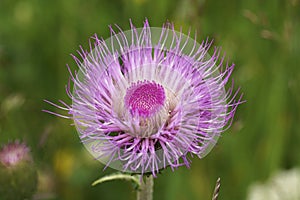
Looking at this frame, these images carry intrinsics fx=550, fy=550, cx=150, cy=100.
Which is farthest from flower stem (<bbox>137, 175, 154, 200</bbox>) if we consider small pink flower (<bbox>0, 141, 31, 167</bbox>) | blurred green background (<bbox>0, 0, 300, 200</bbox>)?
blurred green background (<bbox>0, 0, 300, 200</bbox>)

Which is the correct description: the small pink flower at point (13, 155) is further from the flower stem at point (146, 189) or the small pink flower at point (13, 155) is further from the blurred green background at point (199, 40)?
the flower stem at point (146, 189)

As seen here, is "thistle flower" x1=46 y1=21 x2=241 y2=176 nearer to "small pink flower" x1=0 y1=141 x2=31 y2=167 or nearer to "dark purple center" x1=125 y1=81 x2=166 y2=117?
"dark purple center" x1=125 y1=81 x2=166 y2=117

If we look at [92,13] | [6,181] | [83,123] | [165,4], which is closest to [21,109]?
[92,13]

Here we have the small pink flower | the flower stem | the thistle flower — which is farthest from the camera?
the small pink flower

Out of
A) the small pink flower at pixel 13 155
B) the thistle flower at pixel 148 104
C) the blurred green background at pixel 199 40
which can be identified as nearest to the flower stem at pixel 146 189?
the thistle flower at pixel 148 104

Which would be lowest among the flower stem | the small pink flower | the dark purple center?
the flower stem

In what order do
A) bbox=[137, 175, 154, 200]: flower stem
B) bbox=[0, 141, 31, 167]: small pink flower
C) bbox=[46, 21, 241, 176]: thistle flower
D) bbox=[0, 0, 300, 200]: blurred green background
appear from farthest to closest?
bbox=[0, 0, 300, 200]: blurred green background → bbox=[0, 141, 31, 167]: small pink flower → bbox=[137, 175, 154, 200]: flower stem → bbox=[46, 21, 241, 176]: thistle flower

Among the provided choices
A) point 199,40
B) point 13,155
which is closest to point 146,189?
point 13,155
